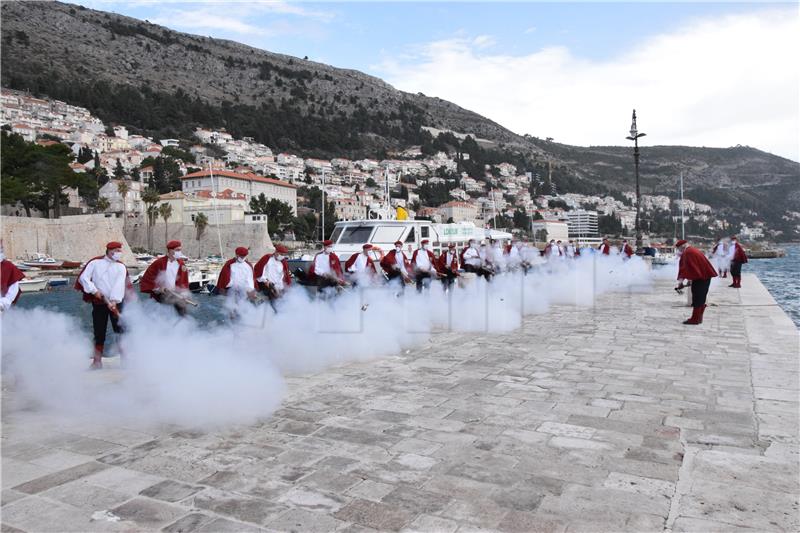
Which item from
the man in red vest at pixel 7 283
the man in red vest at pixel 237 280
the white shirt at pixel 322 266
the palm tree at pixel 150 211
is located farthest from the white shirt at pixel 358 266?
the palm tree at pixel 150 211

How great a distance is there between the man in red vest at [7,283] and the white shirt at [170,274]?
172 centimetres

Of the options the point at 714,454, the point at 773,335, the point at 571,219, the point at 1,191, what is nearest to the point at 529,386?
the point at 714,454

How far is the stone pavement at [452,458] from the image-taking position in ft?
12.7

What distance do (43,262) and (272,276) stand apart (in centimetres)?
5783

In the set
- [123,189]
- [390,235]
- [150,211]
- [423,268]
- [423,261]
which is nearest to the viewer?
[423,268]

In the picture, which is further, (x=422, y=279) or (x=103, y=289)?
(x=422, y=279)

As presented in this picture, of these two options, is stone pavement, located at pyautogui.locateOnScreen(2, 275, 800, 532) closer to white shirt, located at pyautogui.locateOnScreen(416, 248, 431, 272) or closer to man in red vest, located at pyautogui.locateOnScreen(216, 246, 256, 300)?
man in red vest, located at pyautogui.locateOnScreen(216, 246, 256, 300)

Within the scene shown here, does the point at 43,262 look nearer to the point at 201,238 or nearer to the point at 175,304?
the point at 201,238

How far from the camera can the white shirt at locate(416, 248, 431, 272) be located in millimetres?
14633

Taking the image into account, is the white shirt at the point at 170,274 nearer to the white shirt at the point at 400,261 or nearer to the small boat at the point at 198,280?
the white shirt at the point at 400,261

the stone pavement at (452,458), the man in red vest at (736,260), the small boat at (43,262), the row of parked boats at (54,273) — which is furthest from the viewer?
the small boat at (43,262)

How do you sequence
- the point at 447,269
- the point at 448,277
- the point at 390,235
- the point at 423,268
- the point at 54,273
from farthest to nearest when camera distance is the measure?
the point at 54,273
the point at 390,235
the point at 448,277
the point at 447,269
the point at 423,268

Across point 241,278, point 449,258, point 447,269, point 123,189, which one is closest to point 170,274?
point 241,278

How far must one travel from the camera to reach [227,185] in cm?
12456
